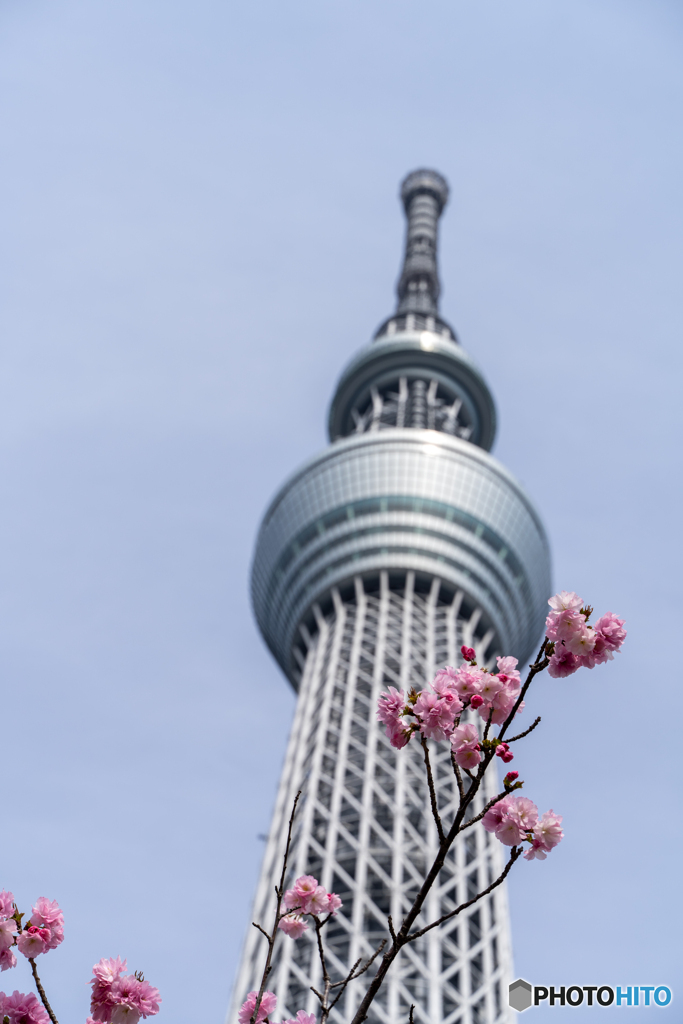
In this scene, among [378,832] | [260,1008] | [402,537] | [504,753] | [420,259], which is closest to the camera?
[504,753]

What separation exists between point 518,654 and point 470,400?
926 inches

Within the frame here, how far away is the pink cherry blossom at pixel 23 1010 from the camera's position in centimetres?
617

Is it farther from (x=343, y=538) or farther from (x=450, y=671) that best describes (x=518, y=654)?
(x=450, y=671)

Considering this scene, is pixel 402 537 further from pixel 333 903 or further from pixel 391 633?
pixel 333 903

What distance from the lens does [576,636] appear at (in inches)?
241

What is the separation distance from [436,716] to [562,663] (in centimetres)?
86

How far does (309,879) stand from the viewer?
7.41m

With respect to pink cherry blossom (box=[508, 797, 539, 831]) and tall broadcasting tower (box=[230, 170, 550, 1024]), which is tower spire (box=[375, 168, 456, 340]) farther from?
pink cherry blossom (box=[508, 797, 539, 831])

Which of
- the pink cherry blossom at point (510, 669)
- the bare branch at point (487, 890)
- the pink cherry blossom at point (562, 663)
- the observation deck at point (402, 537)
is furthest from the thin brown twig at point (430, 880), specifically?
the observation deck at point (402, 537)

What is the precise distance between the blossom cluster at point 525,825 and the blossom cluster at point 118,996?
229 centimetres

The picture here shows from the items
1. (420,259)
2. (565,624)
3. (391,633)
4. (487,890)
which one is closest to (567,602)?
(565,624)

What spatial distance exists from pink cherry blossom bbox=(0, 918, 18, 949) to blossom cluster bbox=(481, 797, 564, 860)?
311 centimetres

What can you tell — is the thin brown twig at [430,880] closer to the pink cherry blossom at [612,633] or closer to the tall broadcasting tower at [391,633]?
the pink cherry blossom at [612,633]

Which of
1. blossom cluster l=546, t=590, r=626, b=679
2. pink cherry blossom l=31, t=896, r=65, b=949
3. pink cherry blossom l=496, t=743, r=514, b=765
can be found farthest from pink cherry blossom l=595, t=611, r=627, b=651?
pink cherry blossom l=31, t=896, r=65, b=949
